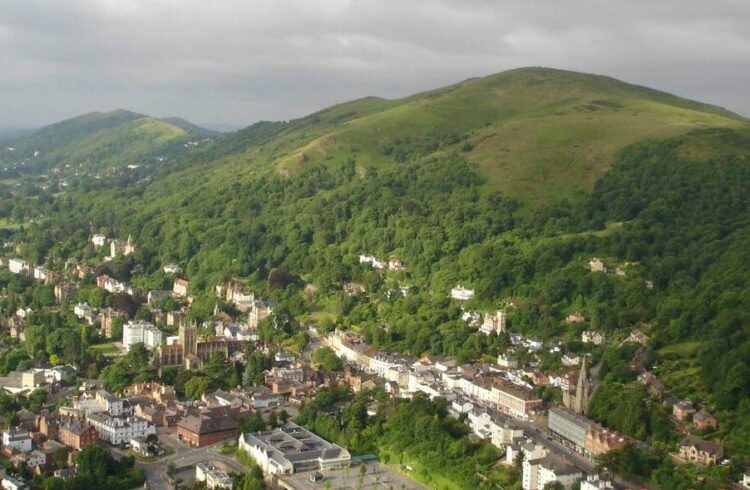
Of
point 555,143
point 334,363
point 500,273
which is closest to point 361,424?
point 334,363

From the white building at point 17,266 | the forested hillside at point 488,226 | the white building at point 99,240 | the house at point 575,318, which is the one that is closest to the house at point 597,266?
the forested hillside at point 488,226

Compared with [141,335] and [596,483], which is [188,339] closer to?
[141,335]

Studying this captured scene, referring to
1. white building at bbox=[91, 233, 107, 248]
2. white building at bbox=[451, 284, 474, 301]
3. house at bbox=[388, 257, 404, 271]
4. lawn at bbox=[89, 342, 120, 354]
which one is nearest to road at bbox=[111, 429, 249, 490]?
lawn at bbox=[89, 342, 120, 354]

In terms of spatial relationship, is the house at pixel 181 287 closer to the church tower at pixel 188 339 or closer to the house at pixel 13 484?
the church tower at pixel 188 339

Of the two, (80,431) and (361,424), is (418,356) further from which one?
(80,431)

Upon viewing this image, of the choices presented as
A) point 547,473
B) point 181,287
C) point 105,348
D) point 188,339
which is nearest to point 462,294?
point 188,339

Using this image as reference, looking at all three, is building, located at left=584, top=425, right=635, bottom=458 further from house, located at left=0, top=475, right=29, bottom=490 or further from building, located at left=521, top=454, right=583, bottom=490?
house, located at left=0, top=475, right=29, bottom=490
